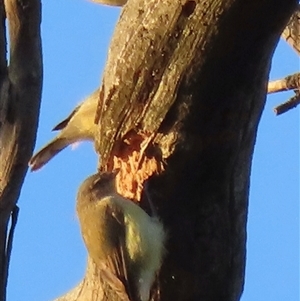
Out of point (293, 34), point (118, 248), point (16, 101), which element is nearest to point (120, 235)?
point (118, 248)

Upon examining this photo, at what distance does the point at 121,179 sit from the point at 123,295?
20.9 inches

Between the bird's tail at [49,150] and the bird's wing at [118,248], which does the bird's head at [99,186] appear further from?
the bird's tail at [49,150]

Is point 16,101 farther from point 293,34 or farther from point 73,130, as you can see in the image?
point 293,34

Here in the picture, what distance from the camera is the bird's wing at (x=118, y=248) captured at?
285 centimetres

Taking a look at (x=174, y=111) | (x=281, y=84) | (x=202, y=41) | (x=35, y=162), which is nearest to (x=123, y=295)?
(x=174, y=111)

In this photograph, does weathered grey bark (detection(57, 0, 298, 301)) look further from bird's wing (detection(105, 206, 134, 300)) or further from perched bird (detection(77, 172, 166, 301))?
bird's wing (detection(105, 206, 134, 300))

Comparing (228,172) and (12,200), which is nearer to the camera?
(228,172)

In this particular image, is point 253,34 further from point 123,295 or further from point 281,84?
point 281,84

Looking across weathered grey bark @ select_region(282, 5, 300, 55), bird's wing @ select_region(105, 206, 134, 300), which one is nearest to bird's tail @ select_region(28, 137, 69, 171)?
bird's wing @ select_region(105, 206, 134, 300)

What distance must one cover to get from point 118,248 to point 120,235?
186mm

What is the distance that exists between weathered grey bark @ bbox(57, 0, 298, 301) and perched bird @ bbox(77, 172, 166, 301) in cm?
13

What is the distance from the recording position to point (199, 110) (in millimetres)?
2383

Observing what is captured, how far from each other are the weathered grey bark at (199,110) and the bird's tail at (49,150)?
1767 millimetres

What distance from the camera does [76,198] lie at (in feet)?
12.3
